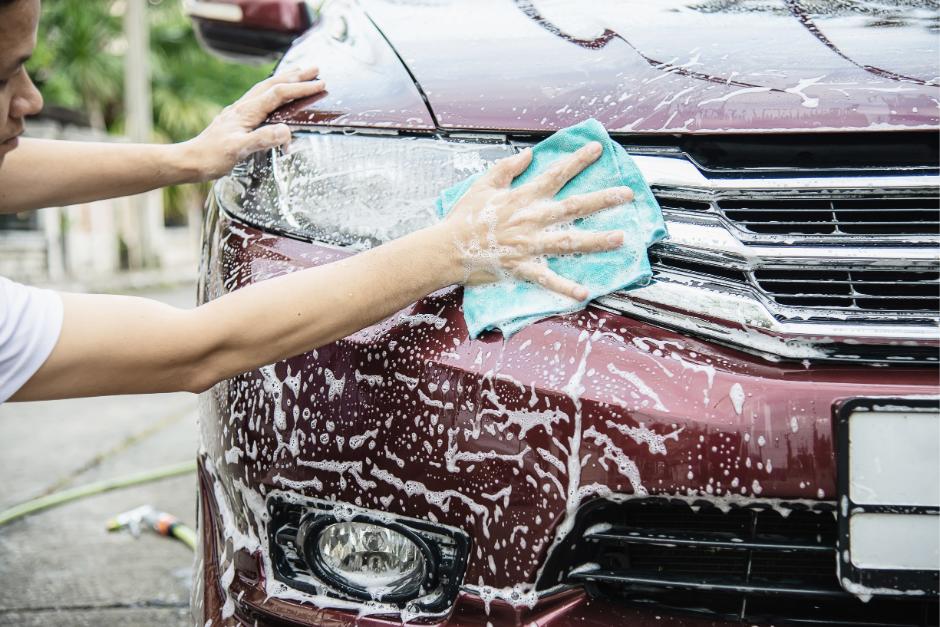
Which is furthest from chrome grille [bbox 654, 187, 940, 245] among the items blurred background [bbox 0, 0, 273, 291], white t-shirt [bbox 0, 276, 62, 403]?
blurred background [bbox 0, 0, 273, 291]

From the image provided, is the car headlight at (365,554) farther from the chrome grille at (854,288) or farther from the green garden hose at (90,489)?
the green garden hose at (90,489)

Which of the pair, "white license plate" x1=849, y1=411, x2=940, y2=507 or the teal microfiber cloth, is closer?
"white license plate" x1=849, y1=411, x2=940, y2=507

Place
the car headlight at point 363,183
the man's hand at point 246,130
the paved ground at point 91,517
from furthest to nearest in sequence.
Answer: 1. the paved ground at point 91,517
2. the man's hand at point 246,130
3. the car headlight at point 363,183

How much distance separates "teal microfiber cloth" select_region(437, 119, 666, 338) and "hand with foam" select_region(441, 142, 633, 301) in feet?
0.04

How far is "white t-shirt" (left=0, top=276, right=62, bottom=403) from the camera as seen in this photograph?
49.4 inches

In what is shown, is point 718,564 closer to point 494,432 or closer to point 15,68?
point 494,432

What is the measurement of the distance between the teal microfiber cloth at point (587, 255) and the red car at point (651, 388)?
0.07 ft

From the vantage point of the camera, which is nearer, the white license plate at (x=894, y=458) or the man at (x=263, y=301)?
the white license plate at (x=894, y=458)

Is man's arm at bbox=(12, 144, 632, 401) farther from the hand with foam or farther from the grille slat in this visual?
the grille slat

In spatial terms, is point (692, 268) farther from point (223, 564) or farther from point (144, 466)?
point (144, 466)

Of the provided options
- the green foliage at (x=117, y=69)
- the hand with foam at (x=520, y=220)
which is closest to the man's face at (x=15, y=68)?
the hand with foam at (x=520, y=220)

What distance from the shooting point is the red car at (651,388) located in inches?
46.8

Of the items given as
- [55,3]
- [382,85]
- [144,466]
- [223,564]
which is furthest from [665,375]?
[55,3]

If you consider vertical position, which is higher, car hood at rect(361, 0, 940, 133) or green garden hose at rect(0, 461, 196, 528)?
car hood at rect(361, 0, 940, 133)
